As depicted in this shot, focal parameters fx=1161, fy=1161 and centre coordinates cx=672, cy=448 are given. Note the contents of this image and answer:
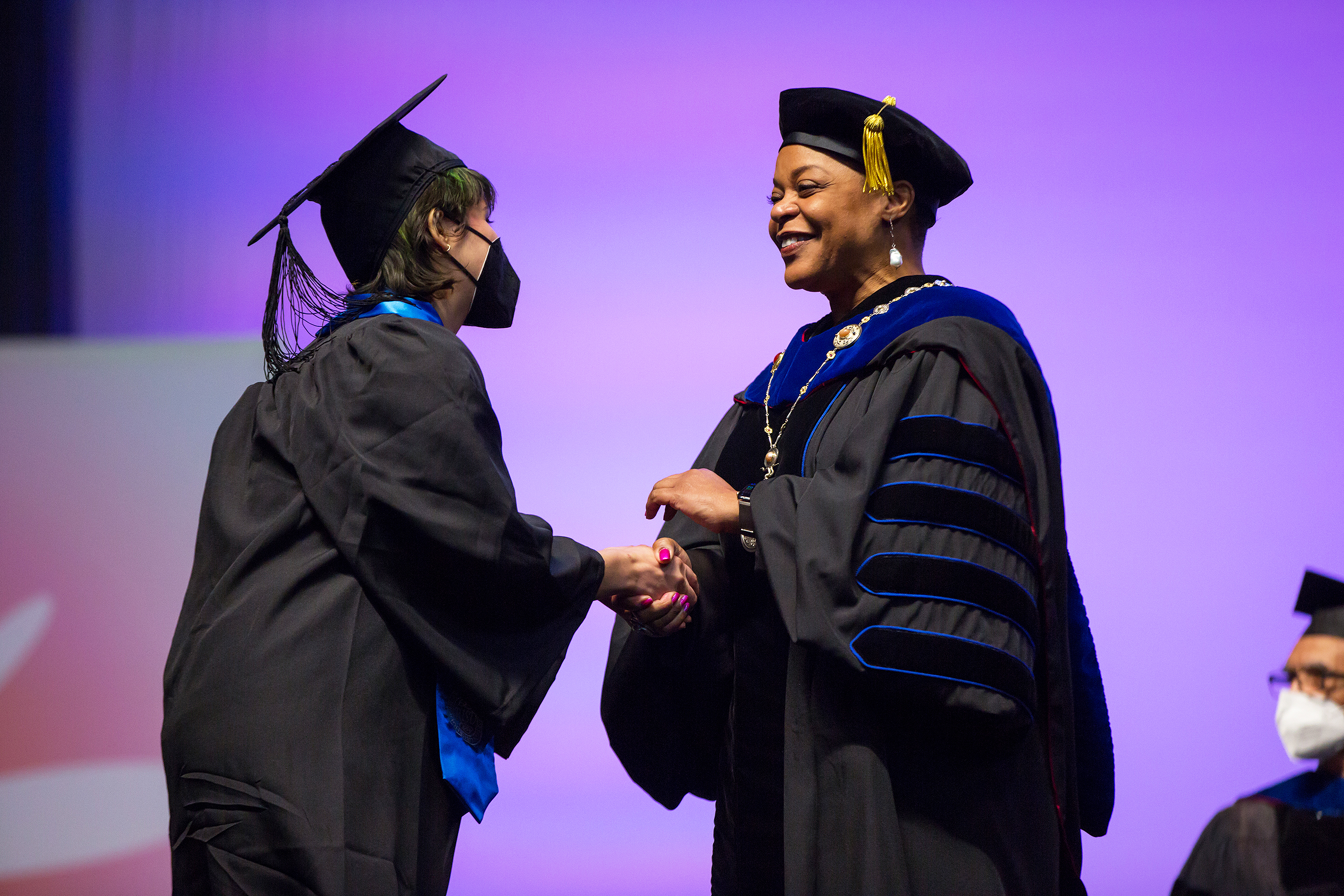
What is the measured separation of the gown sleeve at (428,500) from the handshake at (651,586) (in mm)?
289

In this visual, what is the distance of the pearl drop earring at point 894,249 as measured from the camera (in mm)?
2521

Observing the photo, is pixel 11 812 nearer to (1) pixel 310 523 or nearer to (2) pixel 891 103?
(1) pixel 310 523

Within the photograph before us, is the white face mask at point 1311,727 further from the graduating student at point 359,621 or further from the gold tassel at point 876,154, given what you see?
the graduating student at point 359,621

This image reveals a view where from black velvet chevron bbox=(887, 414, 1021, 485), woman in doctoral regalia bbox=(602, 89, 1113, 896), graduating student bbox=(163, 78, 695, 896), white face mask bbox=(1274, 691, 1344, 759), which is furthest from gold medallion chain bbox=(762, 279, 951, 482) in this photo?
white face mask bbox=(1274, 691, 1344, 759)

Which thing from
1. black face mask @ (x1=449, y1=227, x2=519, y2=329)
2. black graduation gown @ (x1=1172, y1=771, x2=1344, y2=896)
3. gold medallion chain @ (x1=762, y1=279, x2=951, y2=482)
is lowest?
black graduation gown @ (x1=1172, y1=771, x2=1344, y2=896)

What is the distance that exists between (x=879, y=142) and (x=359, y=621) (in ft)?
4.71

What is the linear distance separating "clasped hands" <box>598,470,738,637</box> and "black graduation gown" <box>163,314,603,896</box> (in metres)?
0.29

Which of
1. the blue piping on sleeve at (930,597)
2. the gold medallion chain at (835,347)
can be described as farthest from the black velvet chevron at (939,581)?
the gold medallion chain at (835,347)

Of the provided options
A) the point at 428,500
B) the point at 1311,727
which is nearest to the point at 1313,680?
the point at 1311,727

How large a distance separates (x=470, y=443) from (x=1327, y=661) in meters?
1.85

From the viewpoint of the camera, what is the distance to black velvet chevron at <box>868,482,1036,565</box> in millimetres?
A: 2072

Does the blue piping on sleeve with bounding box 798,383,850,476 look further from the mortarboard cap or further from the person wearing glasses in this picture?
the person wearing glasses

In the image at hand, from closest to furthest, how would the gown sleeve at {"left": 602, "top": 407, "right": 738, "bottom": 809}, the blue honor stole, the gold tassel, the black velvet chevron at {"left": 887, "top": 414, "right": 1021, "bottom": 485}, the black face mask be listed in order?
the blue honor stole < the black velvet chevron at {"left": 887, "top": 414, "right": 1021, "bottom": 485} < the black face mask < the gold tassel < the gown sleeve at {"left": 602, "top": 407, "right": 738, "bottom": 809}

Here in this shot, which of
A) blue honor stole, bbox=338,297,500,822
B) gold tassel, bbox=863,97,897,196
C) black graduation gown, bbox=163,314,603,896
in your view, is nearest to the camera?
black graduation gown, bbox=163,314,603,896
